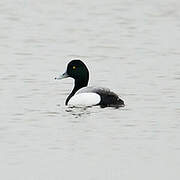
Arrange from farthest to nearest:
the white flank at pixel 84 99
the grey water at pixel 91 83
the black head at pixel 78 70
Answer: the black head at pixel 78 70, the white flank at pixel 84 99, the grey water at pixel 91 83

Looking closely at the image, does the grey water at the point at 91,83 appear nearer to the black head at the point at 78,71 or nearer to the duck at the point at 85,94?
the duck at the point at 85,94

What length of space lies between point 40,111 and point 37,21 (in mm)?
12622

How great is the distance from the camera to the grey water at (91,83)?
14.6m

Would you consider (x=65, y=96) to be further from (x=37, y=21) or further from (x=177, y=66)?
(x=37, y=21)

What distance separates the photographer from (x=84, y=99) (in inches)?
759

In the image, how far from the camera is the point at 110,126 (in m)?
17.2

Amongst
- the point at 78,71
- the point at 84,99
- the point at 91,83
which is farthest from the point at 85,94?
A: the point at 91,83

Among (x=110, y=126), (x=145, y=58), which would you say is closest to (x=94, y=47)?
(x=145, y=58)

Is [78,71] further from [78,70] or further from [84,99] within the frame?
Result: [84,99]

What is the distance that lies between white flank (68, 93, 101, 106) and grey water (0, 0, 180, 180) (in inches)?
5.8

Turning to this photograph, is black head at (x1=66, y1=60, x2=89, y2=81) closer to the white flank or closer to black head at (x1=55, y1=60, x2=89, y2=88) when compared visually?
black head at (x1=55, y1=60, x2=89, y2=88)

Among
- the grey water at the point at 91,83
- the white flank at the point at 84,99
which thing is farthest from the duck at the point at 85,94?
the grey water at the point at 91,83

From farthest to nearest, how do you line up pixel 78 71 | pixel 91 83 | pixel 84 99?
pixel 91 83
pixel 78 71
pixel 84 99

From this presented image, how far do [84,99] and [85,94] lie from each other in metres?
0.10
